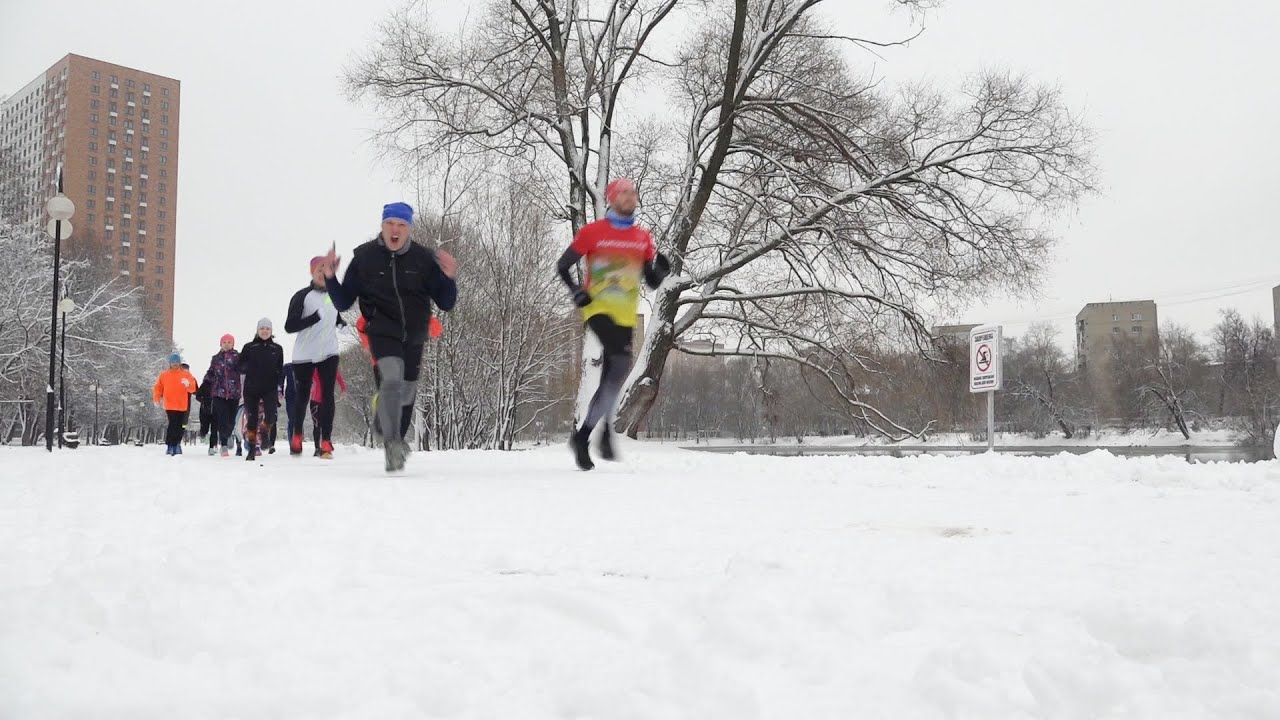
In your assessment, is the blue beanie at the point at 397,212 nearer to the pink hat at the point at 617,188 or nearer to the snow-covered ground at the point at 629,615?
the pink hat at the point at 617,188

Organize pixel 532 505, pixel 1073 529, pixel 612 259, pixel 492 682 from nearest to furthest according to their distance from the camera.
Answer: pixel 492 682 → pixel 1073 529 → pixel 532 505 → pixel 612 259

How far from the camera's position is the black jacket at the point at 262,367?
10164 mm

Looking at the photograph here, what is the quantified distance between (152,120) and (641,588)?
490ft

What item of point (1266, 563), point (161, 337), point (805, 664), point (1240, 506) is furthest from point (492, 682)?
point (161, 337)

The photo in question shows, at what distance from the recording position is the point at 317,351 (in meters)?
9.22

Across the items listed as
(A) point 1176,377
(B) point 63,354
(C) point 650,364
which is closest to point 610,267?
(C) point 650,364

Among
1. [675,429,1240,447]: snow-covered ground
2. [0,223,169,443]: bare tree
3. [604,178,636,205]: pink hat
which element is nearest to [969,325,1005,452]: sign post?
[604,178,636,205]: pink hat

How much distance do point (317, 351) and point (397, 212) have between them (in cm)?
336

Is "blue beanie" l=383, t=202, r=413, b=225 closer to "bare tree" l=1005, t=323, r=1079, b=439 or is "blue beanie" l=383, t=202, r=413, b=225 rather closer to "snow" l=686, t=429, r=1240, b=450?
"snow" l=686, t=429, r=1240, b=450

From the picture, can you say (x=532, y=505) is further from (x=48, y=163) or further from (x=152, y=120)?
(x=152, y=120)

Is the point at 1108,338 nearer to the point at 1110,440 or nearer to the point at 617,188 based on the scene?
the point at 1110,440

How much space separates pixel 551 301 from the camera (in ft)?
87.2

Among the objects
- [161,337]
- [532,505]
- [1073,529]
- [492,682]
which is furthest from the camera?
[161,337]

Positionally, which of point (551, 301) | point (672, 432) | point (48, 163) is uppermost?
point (48, 163)
